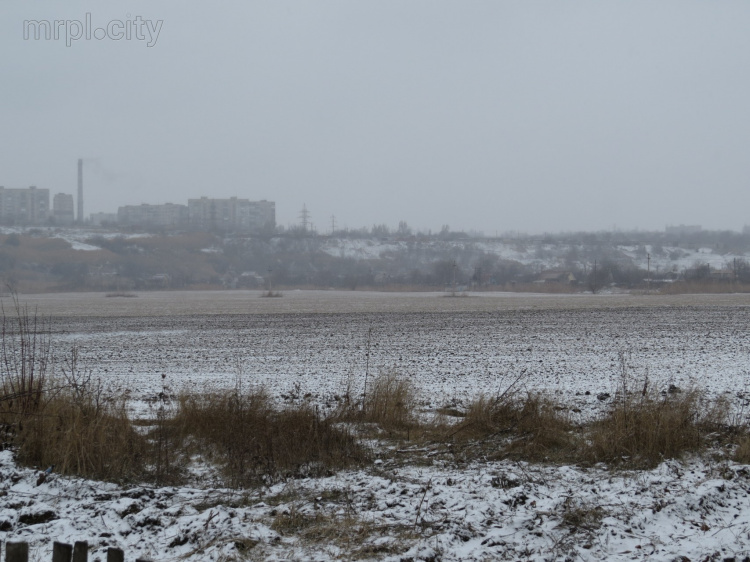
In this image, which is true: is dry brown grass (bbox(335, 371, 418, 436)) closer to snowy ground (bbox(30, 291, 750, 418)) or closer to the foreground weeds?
the foreground weeds

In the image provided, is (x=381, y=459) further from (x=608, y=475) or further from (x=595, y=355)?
(x=595, y=355)

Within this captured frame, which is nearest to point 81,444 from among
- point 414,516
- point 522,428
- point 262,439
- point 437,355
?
point 262,439

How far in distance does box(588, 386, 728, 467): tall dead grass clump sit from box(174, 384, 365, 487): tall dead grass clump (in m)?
3.07

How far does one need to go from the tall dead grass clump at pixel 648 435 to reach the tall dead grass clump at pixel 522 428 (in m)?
0.45

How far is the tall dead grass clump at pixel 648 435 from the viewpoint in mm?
7473

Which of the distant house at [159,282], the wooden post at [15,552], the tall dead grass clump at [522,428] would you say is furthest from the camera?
the distant house at [159,282]

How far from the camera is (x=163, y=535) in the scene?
18.7 feet

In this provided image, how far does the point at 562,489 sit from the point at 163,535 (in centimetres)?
403

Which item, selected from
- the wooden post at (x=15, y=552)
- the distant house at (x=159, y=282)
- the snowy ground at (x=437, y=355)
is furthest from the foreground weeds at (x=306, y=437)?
the distant house at (x=159, y=282)

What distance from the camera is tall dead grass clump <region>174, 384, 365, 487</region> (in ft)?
23.8

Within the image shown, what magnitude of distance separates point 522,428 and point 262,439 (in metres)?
3.61

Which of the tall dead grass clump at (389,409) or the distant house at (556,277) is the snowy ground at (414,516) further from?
the distant house at (556,277)

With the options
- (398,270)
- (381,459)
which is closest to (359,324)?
(381,459)

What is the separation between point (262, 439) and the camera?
306 inches
